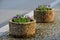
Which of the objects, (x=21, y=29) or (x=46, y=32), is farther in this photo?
(x=46, y=32)

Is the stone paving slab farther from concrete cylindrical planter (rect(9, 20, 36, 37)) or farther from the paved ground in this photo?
the paved ground

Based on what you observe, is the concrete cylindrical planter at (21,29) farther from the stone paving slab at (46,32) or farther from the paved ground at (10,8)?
the paved ground at (10,8)

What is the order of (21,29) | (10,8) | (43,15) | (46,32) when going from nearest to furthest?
(21,29)
(46,32)
(43,15)
(10,8)

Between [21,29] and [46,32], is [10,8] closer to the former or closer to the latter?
[46,32]

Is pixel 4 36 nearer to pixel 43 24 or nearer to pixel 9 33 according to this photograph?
pixel 9 33

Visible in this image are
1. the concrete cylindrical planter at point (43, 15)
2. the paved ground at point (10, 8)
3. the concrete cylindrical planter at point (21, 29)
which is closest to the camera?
the concrete cylindrical planter at point (21, 29)

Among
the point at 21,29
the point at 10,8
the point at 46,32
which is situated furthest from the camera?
the point at 10,8

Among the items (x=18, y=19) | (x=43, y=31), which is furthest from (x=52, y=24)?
(x=18, y=19)

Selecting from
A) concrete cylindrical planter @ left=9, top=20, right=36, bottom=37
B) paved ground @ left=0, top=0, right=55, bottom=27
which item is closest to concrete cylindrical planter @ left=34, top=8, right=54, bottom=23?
paved ground @ left=0, top=0, right=55, bottom=27

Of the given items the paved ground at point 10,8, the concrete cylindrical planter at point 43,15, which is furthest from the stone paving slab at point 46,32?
the paved ground at point 10,8

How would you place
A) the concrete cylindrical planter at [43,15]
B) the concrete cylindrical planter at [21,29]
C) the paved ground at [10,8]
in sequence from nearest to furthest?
the concrete cylindrical planter at [21,29] < the concrete cylindrical planter at [43,15] < the paved ground at [10,8]

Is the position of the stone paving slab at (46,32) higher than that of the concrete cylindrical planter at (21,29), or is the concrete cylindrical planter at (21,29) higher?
the concrete cylindrical planter at (21,29)

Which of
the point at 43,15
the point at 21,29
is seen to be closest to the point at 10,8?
the point at 43,15

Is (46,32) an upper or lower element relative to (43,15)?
lower
